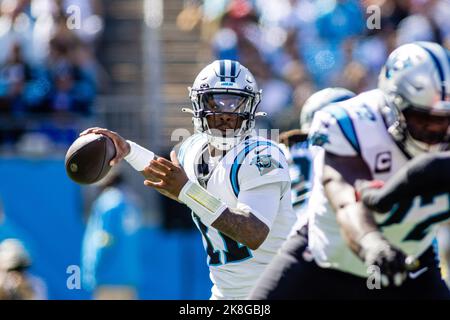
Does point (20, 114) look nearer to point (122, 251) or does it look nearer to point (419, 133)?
point (122, 251)

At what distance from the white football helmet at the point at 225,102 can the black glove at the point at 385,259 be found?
125cm

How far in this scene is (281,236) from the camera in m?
4.71

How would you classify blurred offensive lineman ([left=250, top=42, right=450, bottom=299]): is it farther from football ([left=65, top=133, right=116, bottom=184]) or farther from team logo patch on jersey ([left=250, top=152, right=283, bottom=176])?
football ([left=65, top=133, right=116, bottom=184])

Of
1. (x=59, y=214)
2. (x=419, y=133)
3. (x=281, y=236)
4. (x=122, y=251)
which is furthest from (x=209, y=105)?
(x=59, y=214)

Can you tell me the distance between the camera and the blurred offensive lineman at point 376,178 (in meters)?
3.88

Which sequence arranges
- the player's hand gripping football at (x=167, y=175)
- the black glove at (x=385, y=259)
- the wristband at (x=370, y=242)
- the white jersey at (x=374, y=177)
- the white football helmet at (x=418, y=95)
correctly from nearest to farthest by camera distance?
the black glove at (x=385, y=259) → the wristband at (x=370, y=242) → the white football helmet at (x=418, y=95) → the white jersey at (x=374, y=177) → the player's hand gripping football at (x=167, y=175)

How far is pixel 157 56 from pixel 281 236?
5.11 m

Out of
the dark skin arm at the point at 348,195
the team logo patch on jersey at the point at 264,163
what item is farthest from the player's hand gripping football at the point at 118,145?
the dark skin arm at the point at 348,195

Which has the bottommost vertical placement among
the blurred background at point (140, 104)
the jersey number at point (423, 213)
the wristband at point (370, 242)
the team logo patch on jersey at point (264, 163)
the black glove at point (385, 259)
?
the black glove at point (385, 259)

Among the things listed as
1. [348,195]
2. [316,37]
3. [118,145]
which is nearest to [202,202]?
[118,145]

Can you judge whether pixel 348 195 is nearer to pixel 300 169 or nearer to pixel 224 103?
pixel 224 103

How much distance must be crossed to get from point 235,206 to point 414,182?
3.75 ft

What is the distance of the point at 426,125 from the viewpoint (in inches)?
154

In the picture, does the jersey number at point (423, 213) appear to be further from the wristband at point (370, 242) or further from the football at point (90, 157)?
the football at point (90, 157)
